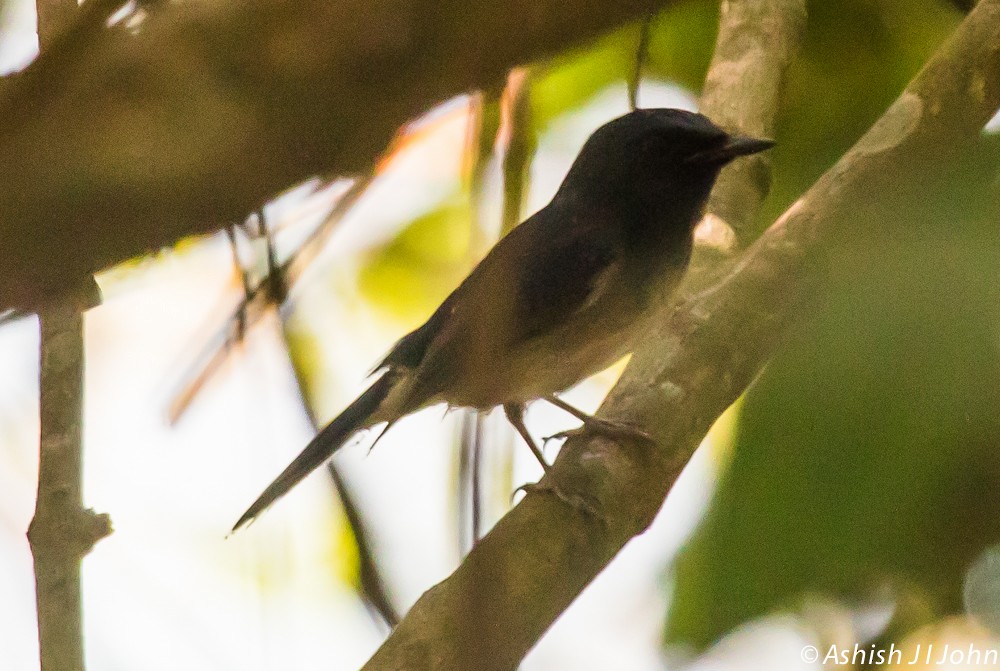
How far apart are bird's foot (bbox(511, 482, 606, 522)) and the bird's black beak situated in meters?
1.37

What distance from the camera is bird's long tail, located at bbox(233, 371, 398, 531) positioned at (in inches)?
133

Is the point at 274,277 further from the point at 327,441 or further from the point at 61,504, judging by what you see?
the point at 327,441

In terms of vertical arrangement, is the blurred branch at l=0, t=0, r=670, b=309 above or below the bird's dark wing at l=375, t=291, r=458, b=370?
below

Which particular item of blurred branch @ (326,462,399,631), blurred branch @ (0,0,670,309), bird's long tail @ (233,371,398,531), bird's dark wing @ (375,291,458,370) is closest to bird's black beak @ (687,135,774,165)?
bird's dark wing @ (375,291,458,370)

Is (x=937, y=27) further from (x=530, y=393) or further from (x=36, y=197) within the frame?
(x=36, y=197)

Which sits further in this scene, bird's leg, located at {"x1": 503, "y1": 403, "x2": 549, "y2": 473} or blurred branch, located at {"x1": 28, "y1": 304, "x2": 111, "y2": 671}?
bird's leg, located at {"x1": 503, "y1": 403, "x2": 549, "y2": 473}

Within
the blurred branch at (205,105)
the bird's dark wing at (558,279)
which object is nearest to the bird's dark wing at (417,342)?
the bird's dark wing at (558,279)

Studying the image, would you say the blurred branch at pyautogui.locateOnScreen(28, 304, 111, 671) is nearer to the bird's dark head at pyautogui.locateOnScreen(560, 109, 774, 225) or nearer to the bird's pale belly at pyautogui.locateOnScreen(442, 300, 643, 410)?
the bird's pale belly at pyautogui.locateOnScreen(442, 300, 643, 410)

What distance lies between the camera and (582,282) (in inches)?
152

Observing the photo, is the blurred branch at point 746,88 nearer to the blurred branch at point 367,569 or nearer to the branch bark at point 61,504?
the blurred branch at point 367,569

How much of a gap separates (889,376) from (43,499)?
5.80ft

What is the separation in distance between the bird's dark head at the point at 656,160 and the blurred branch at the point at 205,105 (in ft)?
9.60

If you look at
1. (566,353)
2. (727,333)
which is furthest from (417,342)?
(727,333)

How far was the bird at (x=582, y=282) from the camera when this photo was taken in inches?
145
